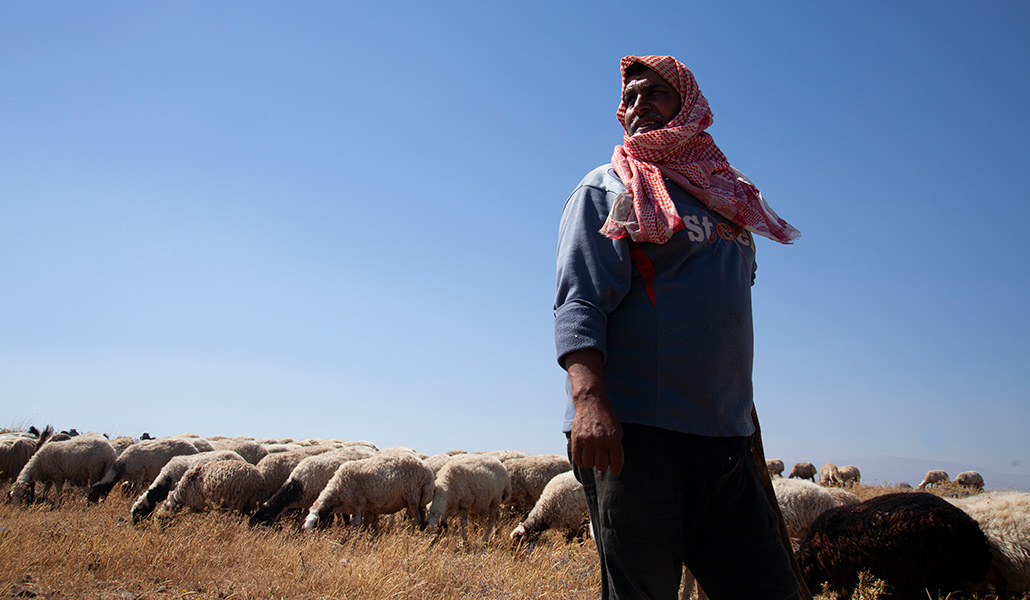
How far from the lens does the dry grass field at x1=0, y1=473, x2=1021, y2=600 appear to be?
15.9ft

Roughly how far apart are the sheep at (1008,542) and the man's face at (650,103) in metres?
5.34

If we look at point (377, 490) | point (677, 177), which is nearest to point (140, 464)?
point (377, 490)

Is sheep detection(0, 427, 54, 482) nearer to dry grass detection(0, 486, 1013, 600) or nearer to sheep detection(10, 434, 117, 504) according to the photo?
sheep detection(10, 434, 117, 504)

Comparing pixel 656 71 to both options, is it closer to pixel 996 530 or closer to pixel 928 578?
pixel 928 578

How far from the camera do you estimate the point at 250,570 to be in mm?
5484

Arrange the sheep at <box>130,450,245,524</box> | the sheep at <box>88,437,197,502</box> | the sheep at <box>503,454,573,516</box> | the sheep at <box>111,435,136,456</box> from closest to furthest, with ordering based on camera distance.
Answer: the sheep at <box>130,450,245,524</box> < the sheep at <box>503,454,573,516</box> < the sheep at <box>88,437,197,502</box> < the sheep at <box>111,435,136,456</box>

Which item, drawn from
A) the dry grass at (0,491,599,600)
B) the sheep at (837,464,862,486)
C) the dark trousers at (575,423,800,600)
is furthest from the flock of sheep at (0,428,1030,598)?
the sheep at (837,464,862,486)

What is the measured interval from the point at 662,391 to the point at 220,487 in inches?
430

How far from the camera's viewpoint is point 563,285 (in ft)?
6.59

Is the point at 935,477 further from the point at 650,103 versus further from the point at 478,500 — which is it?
the point at 650,103

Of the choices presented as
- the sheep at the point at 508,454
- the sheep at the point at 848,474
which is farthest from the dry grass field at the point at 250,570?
the sheep at the point at 848,474

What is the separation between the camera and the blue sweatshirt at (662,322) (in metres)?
1.86

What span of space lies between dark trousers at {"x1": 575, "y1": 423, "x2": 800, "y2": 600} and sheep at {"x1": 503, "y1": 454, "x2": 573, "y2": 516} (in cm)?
1059

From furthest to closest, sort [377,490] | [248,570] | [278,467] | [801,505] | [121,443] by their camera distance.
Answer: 1. [121,443]
2. [278,467]
3. [377,490]
4. [801,505]
5. [248,570]
